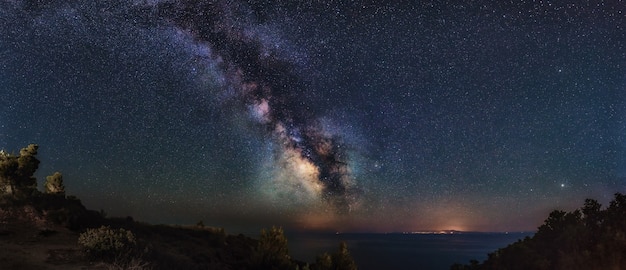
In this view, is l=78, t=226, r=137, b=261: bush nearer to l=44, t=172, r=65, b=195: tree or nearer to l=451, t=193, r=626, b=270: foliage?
l=44, t=172, r=65, b=195: tree

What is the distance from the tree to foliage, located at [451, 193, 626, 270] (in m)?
31.6

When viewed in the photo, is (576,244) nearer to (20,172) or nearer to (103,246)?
(103,246)

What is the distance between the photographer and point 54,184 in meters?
28.5

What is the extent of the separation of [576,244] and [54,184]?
1384 inches

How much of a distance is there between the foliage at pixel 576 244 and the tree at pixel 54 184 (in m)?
31.6

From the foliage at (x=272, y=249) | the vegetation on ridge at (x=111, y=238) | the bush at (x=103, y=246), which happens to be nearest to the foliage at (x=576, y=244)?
the vegetation on ridge at (x=111, y=238)

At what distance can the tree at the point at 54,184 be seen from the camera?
28.2 metres

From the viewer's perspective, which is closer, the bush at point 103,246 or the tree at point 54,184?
the bush at point 103,246

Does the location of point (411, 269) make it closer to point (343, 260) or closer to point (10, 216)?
point (343, 260)

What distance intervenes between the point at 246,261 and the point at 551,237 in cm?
2065

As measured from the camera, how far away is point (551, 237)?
26.5 m

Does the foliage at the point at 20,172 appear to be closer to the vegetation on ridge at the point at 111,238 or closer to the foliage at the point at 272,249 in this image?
the vegetation on ridge at the point at 111,238

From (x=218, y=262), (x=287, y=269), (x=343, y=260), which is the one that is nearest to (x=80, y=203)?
(x=218, y=262)


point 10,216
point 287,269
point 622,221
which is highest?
point 622,221
